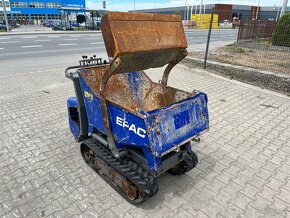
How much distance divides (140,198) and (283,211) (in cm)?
178

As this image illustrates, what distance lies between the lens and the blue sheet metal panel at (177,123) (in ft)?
8.36

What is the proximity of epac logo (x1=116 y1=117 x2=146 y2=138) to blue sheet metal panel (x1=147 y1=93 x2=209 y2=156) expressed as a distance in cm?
12

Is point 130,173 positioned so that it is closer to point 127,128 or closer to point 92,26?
point 127,128

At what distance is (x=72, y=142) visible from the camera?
4.43 metres

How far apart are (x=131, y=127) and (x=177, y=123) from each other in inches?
20.8

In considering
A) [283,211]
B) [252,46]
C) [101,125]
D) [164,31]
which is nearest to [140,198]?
[101,125]

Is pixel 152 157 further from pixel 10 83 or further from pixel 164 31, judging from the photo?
pixel 10 83

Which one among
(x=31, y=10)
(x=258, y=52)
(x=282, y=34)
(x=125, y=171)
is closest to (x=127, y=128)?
(x=125, y=171)

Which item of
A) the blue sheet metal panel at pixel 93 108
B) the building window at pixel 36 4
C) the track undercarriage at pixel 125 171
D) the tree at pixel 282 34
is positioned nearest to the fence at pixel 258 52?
the tree at pixel 282 34

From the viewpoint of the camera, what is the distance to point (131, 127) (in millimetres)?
2693

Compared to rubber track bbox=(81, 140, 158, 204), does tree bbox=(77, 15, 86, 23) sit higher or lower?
higher

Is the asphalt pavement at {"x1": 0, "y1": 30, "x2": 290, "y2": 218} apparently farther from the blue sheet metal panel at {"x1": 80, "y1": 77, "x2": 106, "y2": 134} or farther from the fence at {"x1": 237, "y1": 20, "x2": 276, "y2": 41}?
the fence at {"x1": 237, "y1": 20, "x2": 276, "y2": 41}

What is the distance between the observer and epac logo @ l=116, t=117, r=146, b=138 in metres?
2.58

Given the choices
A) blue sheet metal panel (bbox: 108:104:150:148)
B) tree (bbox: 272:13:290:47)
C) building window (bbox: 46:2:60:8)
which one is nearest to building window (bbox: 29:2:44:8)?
building window (bbox: 46:2:60:8)
